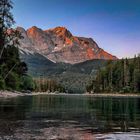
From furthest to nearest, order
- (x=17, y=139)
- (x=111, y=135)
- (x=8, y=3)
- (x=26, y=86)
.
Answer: (x=26, y=86), (x=8, y=3), (x=111, y=135), (x=17, y=139)

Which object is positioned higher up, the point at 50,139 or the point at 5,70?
the point at 5,70

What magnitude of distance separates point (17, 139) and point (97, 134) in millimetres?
4892

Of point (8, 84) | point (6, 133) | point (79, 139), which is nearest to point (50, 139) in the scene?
point (79, 139)

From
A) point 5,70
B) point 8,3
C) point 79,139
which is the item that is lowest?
point 79,139

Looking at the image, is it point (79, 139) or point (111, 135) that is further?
point (111, 135)

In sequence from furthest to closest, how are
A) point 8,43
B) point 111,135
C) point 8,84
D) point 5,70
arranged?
1. point 8,84
2. point 5,70
3. point 8,43
4. point 111,135

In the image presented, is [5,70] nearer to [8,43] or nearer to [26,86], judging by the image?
[8,43]

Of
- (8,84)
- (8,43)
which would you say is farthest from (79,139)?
(8,84)

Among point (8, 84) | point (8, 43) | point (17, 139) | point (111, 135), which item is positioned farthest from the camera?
point (8, 84)

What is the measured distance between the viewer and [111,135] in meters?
20.3

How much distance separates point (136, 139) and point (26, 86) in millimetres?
175835

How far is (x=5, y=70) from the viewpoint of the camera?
10781 cm

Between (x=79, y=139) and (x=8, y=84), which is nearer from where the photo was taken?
(x=79, y=139)

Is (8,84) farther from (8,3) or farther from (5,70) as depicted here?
(8,3)
